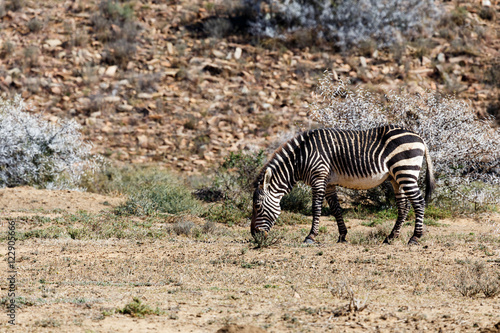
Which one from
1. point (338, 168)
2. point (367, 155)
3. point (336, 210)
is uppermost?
point (367, 155)

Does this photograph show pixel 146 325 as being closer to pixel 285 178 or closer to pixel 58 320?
pixel 58 320

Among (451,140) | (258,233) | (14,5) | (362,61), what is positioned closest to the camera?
(258,233)

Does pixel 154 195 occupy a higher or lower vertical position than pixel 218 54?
lower

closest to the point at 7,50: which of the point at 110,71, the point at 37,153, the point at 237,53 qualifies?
the point at 110,71

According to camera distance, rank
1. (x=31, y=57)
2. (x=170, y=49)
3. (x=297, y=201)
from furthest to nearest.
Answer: (x=170, y=49), (x=31, y=57), (x=297, y=201)

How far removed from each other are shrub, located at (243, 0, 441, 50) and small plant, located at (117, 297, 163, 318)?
23304mm

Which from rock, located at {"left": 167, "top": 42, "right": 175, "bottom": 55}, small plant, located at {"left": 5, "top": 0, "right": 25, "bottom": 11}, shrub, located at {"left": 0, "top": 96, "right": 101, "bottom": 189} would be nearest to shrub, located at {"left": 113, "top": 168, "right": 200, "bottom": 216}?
shrub, located at {"left": 0, "top": 96, "right": 101, "bottom": 189}

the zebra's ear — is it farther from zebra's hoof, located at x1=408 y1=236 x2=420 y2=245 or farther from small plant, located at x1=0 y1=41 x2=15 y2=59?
small plant, located at x1=0 y1=41 x2=15 y2=59

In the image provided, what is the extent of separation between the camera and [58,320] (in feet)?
21.1

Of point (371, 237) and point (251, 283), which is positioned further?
point (371, 237)

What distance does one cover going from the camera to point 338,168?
1160 cm

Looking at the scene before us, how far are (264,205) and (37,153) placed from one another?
8.51m

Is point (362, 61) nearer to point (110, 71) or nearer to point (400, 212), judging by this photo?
point (110, 71)

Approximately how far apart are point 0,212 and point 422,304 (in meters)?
10.6
